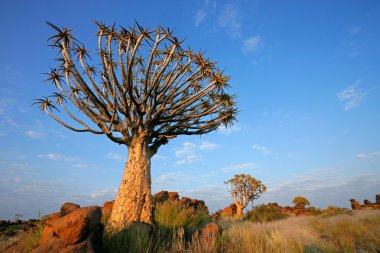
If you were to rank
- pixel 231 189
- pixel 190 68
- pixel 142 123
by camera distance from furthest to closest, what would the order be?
pixel 231 189 < pixel 190 68 < pixel 142 123

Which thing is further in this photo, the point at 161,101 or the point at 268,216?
the point at 268,216

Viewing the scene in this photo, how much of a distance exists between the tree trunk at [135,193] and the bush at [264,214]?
11.6m

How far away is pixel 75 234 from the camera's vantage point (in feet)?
12.4

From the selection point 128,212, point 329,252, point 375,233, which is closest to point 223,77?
point 128,212

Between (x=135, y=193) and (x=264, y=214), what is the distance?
1284cm

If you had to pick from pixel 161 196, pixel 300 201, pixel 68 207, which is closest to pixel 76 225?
pixel 68 207

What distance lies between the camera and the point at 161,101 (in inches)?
324

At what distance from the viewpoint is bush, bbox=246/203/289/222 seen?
17000 mm

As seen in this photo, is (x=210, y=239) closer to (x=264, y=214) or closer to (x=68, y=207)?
(x=68, y=207)

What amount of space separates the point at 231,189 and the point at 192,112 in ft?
49.6

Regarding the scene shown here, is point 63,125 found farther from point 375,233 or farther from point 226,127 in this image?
point 375,233

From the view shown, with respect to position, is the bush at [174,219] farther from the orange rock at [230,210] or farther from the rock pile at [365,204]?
the rock pile at [365,204]

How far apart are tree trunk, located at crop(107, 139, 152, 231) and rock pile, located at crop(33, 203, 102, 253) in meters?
2.35

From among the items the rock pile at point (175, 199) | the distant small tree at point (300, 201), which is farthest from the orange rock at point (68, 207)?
the distant small tree at point (300, 201)
